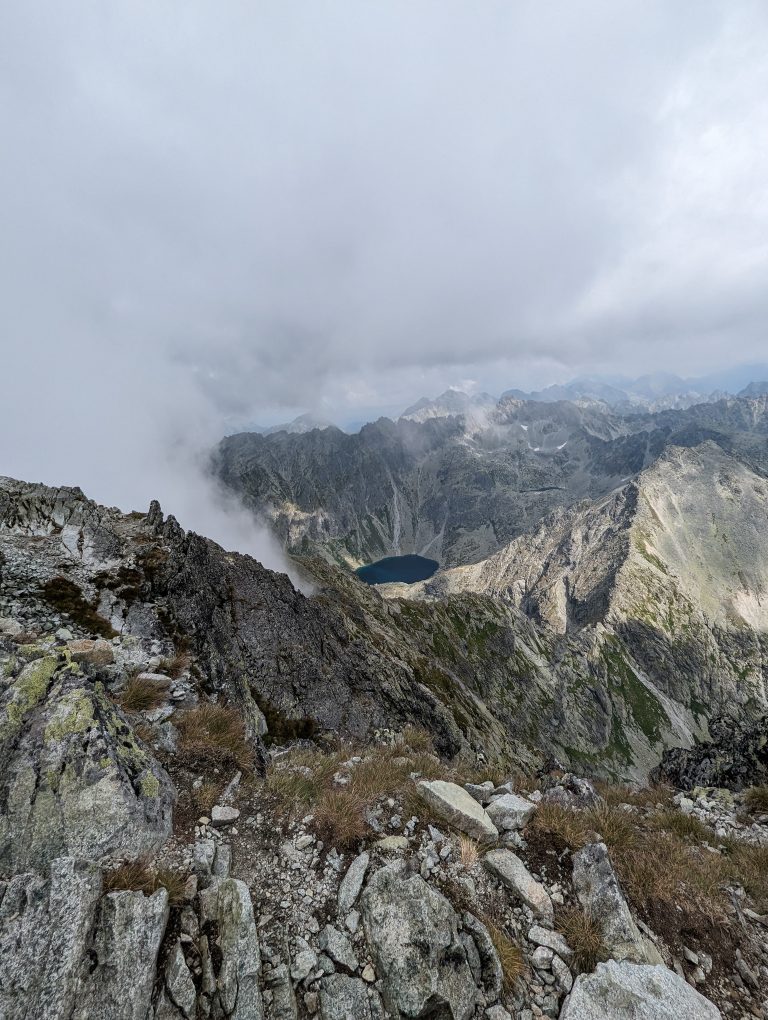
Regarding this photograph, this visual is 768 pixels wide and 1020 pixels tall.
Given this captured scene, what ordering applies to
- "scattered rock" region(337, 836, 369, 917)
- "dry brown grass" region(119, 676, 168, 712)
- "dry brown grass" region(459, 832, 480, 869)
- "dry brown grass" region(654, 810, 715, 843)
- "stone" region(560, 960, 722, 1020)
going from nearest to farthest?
"stone" region(560, 960, 722, 1020) → "scattered rock" region(337, 836, 369, 917) → "dry brown grass" region(459, 832, 480, 869) → "dry brown grass" region(654, 810, 715, 843) → "dry brown grass" region(119, 676, 168, 712)

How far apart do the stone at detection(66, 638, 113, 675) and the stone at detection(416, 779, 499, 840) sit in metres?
10.7

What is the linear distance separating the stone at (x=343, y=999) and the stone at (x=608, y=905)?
3949mm

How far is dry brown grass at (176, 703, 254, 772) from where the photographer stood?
10125mm

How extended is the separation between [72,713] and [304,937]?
5889 millimetres

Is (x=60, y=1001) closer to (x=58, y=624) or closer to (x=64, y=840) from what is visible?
(x=64, y=840)

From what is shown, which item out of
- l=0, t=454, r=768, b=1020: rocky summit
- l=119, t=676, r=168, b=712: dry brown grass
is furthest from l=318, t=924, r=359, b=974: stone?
l=119, t=676, r=168, b=712: dry brown grass

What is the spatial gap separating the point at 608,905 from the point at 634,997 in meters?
1.45

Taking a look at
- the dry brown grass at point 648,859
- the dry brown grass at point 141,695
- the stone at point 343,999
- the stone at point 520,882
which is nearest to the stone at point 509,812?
the dry brown grass at point 648,859

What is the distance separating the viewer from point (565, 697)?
14725 centimetres

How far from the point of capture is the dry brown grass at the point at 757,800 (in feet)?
45.0

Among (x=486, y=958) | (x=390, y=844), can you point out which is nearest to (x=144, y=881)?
(x=390, y=844)

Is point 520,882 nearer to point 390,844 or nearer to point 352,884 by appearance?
point 390,844

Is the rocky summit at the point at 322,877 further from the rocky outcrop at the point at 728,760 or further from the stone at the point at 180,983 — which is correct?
the rocky outcrop at the point at 728,760

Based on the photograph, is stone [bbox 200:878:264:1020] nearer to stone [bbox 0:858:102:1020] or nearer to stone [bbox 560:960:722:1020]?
stone [bbox 0:858:102:1020]
